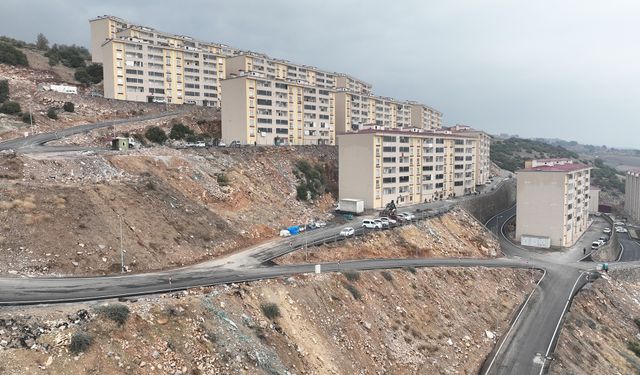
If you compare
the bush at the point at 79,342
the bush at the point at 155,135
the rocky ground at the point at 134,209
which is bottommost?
the bush at the point at 79,342

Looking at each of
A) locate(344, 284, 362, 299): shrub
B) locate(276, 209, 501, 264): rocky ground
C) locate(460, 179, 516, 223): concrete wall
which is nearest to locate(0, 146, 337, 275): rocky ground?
locate(276, 209, 501, 264): rocky ground

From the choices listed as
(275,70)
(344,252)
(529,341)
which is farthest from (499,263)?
(275,70)

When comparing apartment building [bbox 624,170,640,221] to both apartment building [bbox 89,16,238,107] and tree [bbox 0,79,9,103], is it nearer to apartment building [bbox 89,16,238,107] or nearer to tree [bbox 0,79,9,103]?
apartment building [bbox 89,16,238,107]

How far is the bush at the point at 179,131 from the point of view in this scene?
76.2 metres

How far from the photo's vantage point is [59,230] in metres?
35.5

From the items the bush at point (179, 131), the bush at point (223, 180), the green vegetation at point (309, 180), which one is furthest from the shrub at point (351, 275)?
the bush at point (179, 131)

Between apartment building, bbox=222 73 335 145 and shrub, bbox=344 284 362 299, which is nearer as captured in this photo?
shrub, bbox=344 284 362 299

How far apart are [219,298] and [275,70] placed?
97.4 m

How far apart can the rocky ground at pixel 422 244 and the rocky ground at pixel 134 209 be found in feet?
28.6

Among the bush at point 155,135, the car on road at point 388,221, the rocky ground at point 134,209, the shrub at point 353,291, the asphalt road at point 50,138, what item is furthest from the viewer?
the bush at point 155,135

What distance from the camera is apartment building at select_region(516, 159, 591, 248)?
70.4m

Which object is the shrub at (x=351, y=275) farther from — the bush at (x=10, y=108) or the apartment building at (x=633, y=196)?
the apartment building at (x=633, y=196)

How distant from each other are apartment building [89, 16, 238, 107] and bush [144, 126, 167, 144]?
21.7 meters

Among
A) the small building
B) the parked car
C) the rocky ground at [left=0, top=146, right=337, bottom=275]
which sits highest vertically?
the small building
